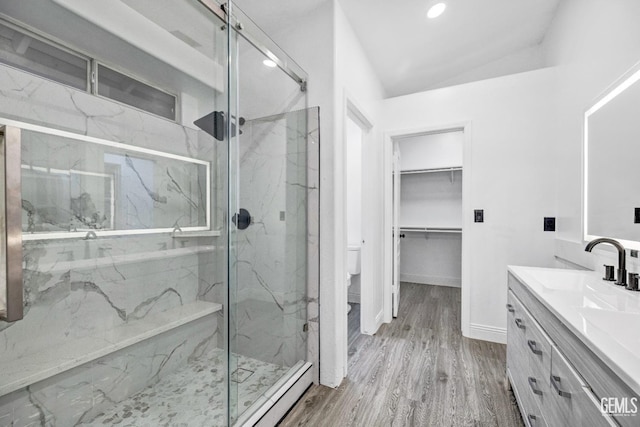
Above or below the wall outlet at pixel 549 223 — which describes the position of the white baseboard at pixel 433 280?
below

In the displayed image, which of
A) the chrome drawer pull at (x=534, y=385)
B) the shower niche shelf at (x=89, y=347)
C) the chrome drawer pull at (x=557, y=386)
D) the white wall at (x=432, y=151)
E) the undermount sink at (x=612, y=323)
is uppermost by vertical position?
the white wall at (x=432, y=151)

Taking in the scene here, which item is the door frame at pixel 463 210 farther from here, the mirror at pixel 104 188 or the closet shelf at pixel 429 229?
the mirror at pixel 104 188

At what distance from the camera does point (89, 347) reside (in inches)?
57.6

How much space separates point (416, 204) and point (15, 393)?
4557 millimetres

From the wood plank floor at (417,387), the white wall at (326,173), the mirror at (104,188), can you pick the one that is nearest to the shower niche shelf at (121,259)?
the mirror at (104,188)

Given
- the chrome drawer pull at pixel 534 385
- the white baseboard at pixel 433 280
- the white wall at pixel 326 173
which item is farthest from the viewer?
the white baseboard at pixel 433 280

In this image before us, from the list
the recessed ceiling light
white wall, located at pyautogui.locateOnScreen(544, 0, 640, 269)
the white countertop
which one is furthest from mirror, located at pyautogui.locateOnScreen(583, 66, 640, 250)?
the recessed ceiling light

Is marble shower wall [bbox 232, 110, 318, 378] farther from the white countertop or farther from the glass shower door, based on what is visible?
the white countertop

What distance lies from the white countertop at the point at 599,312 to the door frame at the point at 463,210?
107 cm

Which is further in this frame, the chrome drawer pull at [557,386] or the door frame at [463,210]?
the door frame at [463,210]

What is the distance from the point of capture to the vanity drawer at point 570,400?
0.78 metres

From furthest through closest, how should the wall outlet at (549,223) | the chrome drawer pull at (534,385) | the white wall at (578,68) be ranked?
1. the wall outlet at (549,223)
2. the white wall at (578,68)
3. the chrome drawer pull at (534,385)

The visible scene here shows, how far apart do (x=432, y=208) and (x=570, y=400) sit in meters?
3.79

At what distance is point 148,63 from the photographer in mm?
Answer: 1669
